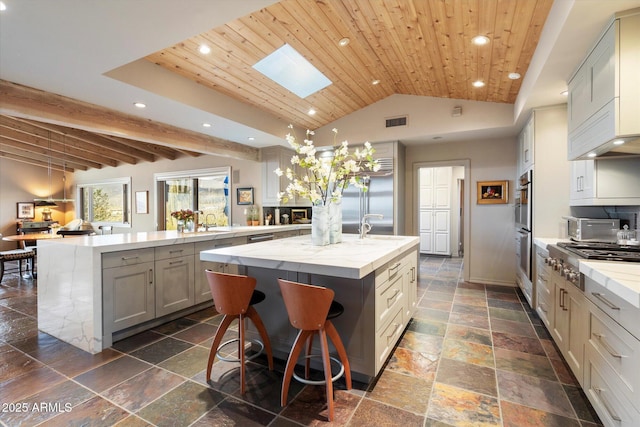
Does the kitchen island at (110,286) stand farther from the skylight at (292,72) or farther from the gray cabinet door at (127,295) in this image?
the skylight at (292,72)

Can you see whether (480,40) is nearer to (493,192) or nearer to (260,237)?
(493,192)

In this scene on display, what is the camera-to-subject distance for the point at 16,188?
8133 mm

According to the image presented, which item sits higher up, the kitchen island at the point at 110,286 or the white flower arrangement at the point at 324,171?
the white flower arrangement at the point at 324,171

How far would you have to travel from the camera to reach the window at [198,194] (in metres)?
6.36

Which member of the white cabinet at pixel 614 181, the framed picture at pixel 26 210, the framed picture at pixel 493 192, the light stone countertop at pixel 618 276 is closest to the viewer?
the light stone countertop at pixel 618 276

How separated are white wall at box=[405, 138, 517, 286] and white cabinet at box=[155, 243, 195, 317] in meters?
4.37

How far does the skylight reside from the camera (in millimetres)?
3338

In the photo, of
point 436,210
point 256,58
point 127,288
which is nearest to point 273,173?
point 256,58

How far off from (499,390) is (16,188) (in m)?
11.4

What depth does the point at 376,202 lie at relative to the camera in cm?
525

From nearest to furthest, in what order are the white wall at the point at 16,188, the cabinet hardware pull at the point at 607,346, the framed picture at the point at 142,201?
the cabinet hardware pull at the point at 607,346 < the framed picture at the point at 142,201 < the white wall at the point at 16,188

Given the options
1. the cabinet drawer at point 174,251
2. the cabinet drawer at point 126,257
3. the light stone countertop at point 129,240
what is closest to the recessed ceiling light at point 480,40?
the light stone countertop at point 129,240

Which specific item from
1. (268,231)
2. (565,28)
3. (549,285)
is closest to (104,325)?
→ (268,231)

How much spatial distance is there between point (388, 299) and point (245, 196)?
4.28 metres
